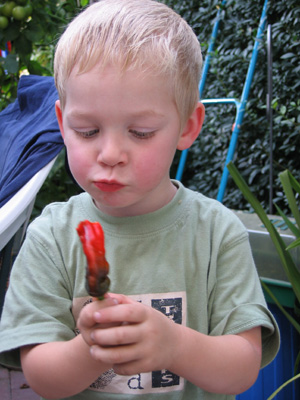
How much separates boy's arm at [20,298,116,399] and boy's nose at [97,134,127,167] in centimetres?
28

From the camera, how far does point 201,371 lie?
827 mm

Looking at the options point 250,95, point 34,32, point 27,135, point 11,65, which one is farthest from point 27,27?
point 250,95

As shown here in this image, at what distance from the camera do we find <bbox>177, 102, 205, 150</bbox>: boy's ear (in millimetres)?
972

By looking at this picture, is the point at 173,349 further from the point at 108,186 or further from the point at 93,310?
the point at 108,186

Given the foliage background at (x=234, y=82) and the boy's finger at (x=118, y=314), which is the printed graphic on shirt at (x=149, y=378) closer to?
the boy's finger at (x=118, y=314)

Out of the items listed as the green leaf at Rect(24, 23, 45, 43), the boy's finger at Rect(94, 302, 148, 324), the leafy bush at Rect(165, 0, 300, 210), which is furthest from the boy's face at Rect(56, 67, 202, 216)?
the leafy bush at Rect(165, 0, 300, 210)

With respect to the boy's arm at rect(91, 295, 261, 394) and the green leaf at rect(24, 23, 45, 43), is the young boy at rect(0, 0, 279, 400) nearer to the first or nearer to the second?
the boy's arm at rect(91, 295, 261, 394)

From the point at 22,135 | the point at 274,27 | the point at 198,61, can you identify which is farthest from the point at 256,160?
the point at 198,61

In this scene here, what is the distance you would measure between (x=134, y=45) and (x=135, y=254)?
385mm

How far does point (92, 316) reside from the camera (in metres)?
0.64

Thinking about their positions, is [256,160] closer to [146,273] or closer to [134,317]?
[146,273]

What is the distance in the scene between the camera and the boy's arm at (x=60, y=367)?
2.56 ft

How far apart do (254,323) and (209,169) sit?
3041 mm

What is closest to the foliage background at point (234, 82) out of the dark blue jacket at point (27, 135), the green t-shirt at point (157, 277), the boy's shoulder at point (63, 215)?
the dark blue jacket at point (27, 135)
